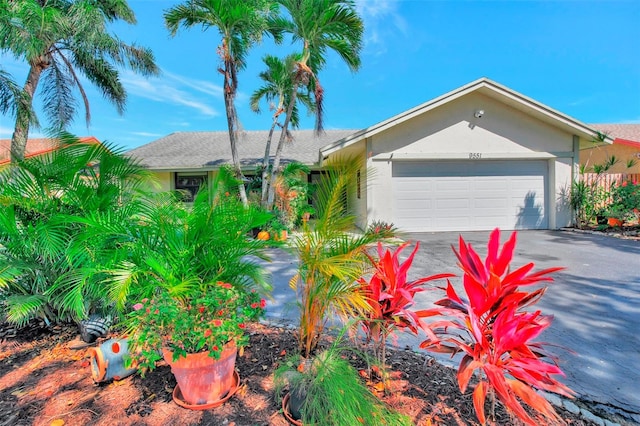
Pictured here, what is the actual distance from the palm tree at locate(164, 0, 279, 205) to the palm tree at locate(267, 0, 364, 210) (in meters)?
0.82

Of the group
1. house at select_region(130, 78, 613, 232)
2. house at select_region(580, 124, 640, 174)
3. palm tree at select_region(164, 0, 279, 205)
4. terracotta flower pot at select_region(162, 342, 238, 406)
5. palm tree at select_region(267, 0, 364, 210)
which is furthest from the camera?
house at select_region(580, 124, 640, 174)

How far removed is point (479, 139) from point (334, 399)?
A: 439 inches

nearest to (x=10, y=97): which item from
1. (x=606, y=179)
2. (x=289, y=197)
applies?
(x=289, y=197)

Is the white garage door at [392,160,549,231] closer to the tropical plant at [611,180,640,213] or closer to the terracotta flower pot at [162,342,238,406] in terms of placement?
the tropical plant at [611,180,640,213]

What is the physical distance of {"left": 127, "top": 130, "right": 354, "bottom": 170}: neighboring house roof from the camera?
44.2 feet

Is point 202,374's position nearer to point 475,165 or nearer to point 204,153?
point 475,165

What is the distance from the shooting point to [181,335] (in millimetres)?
1923

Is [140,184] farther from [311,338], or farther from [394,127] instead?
[394,127]

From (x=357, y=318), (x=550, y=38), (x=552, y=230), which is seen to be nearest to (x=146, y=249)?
(x=357, y=318)

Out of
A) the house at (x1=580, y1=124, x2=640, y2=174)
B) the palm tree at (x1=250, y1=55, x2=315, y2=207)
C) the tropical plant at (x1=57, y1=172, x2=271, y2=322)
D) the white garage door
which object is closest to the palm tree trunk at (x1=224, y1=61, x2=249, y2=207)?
the palm tree at (x1=250, y1=55, x2=315, y2=207)

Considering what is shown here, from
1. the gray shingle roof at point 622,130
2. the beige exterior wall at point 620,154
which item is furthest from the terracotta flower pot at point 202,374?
the gray shingle roof at point 622,130

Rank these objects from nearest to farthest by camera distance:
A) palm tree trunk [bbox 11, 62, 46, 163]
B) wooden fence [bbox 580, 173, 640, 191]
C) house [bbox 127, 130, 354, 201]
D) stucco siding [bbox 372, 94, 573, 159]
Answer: palm tree trunk [bbox 11, 62, 46, 163], stucco siding [bbox 372, 94, 573, 159], wooden fence [bbox 580, 173, 640, 191], house [bbox 127, 130, 354, 201]

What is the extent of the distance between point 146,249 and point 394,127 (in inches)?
373

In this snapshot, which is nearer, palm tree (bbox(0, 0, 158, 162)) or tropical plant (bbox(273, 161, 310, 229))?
palm tree (bbox(0, 0, 158, 162))
